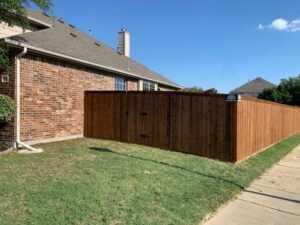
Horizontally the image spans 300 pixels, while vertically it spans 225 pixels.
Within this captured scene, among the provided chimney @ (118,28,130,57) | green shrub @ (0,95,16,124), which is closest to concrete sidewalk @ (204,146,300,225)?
green shrub @ (0,95,16,124)

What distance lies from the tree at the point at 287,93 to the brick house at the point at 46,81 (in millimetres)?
33658

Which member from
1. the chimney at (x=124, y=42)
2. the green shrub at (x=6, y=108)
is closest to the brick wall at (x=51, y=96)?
the green shrub at (x=6, y=108)

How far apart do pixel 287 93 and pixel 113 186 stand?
137ft

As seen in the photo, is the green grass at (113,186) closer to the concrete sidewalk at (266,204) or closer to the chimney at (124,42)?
the concrete sidewalk at (266,204)

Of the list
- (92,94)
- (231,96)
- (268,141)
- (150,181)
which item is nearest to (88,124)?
(92,94)

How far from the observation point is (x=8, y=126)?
989cm

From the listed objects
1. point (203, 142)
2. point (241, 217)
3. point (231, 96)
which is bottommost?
point (241, 217)

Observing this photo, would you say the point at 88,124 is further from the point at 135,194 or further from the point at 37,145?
the point at 135,194

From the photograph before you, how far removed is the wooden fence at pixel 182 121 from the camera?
1000 cm

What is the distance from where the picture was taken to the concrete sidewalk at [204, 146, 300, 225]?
5219 mm

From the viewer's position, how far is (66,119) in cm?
1185

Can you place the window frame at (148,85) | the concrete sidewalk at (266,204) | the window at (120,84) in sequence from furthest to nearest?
the window frame at (148,85)
the window at (120,84)
the concrete sidewalk at (266,204)

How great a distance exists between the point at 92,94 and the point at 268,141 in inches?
323

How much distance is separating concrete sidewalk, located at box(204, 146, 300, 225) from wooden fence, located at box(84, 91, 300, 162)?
6.06 feet
